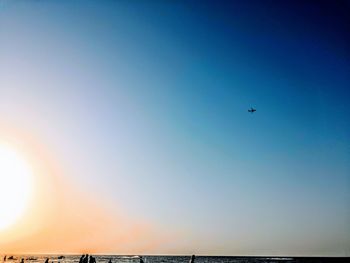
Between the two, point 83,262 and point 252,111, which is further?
point 83,262

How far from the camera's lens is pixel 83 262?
2577 cm

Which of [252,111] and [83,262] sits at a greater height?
[252,111]

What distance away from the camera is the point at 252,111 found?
23375 mm

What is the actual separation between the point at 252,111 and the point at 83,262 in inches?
679
